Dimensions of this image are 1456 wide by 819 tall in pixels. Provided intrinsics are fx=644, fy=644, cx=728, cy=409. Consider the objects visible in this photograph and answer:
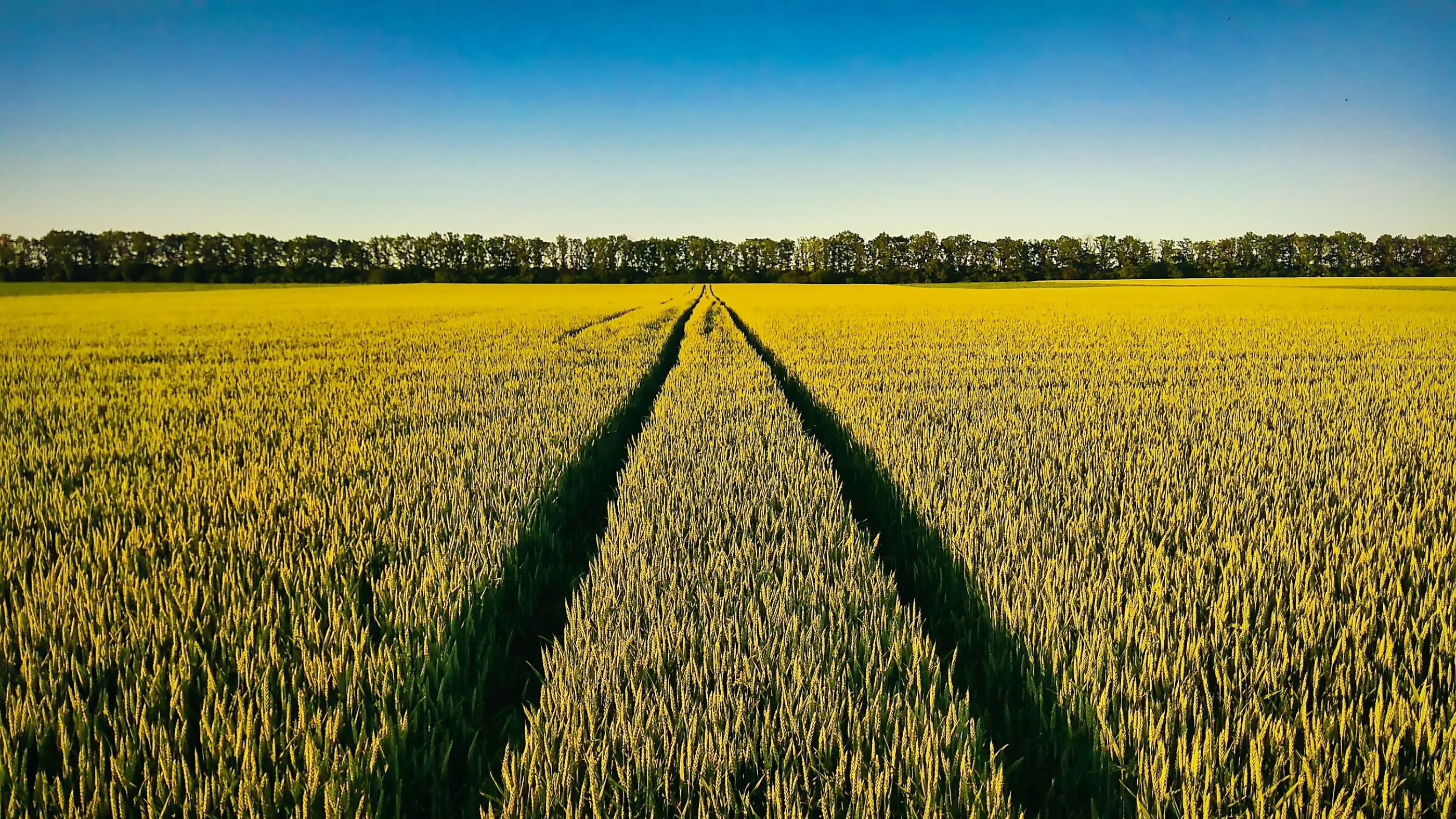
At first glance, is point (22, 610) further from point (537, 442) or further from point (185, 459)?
point (537, 442)

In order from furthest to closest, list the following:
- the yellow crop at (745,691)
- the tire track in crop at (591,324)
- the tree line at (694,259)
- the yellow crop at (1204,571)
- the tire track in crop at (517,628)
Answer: the tree line at (694,259), the tire track in crop at (591,324), the tire track in crop at (517,628), the yellow crop at (1204,571), the yellow crop at (745,691)

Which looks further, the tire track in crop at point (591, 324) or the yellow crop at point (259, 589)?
the tire track in crop at point (591, 324)

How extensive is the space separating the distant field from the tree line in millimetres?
83822

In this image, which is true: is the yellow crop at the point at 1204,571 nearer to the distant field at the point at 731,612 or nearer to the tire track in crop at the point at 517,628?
the distant field at the point at 731,612

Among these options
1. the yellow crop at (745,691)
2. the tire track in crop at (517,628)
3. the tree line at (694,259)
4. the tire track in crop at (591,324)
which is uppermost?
the tree line at (694,259)

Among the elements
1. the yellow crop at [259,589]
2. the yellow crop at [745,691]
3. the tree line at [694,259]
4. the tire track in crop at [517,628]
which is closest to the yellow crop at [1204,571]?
the yellow crop at [745,691]

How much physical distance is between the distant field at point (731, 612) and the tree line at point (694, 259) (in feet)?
275

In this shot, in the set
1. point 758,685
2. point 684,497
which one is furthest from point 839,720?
point 684,497

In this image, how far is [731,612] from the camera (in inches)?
86.7

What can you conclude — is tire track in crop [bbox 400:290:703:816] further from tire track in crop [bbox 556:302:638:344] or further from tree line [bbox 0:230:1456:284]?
tree line [bbox 0:230:1456:284]

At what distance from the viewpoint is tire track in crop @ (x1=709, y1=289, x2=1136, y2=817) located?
5.23 ft

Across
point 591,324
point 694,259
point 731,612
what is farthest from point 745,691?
point 694,259

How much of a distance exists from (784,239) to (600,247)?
29769mm

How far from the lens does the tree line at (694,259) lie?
7656 centimetres
